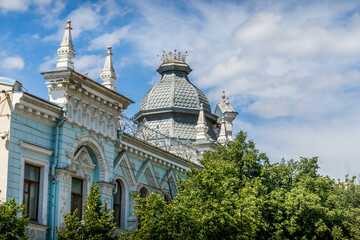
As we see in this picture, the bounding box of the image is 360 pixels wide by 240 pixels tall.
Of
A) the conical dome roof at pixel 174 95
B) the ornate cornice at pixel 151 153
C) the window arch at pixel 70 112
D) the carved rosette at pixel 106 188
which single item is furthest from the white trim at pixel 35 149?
the conical dome roof at pixel 174 95

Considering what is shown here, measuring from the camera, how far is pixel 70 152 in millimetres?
23703

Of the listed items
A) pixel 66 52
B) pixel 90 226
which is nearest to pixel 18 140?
pixel 90 226

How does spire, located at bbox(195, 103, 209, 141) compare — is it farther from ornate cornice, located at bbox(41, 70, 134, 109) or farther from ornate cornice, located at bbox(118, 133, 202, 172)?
ornate cornice, located at bbox(41, 70, 134, 109)

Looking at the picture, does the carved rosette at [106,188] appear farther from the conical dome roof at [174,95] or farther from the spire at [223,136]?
the conical dome roof at [174,95]

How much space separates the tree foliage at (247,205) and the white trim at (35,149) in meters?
3.87

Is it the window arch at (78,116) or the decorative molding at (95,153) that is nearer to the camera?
the decorative molding at (95,153)

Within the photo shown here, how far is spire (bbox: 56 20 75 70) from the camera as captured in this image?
952 inches

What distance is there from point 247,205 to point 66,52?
9430 millimetres

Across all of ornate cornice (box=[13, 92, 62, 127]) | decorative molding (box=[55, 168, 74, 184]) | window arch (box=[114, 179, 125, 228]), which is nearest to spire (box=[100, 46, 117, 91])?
ornate cornice (box=[13, 92, 62, 127])

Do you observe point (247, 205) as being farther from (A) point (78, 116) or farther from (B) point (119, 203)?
(A) point (78, 116)

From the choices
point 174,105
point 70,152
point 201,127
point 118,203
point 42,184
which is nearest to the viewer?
point 42,184

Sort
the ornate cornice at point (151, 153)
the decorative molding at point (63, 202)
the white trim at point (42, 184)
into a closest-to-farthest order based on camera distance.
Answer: the white trim at point (42, 184) < the decorative molding at point (63, 202) < the ornate cornice at point (151, 153)

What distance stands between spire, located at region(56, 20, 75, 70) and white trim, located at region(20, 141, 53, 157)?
3.50 metres

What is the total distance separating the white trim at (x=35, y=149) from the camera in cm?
2155
